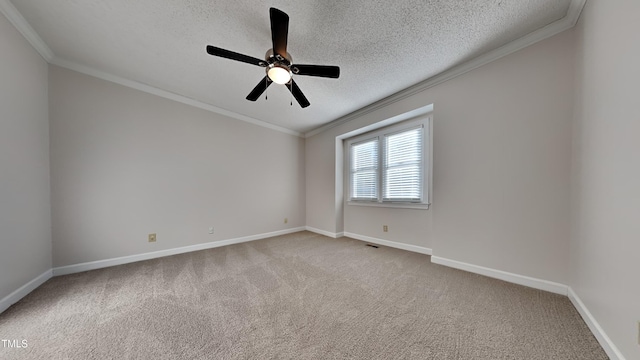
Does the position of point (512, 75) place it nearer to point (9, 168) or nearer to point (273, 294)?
point (273, 294)

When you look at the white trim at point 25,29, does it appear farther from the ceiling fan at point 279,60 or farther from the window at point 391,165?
the window at point 391,165

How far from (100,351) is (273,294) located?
1.12 metres

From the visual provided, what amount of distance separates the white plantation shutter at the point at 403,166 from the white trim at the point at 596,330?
1726 millimetres

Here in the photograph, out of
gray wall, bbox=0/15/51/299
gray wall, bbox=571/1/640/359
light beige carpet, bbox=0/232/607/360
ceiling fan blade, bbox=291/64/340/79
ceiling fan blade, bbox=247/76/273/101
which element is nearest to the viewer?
gray wall, bbox=571/1/640/359

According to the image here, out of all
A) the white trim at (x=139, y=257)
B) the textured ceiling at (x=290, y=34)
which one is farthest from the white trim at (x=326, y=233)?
the textured ceiling at (x=290, y=34)

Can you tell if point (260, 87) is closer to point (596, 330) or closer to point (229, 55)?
point (229, 55)

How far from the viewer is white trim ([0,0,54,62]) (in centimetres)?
160

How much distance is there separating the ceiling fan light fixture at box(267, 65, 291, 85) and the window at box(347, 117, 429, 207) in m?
2.27

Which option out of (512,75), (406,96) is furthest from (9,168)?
(512,75)

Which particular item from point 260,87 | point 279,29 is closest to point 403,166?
point 260,87

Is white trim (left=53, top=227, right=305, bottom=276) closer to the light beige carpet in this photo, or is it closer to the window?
the light beige carpet

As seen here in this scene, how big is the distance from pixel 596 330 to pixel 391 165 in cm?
258

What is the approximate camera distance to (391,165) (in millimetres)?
3453

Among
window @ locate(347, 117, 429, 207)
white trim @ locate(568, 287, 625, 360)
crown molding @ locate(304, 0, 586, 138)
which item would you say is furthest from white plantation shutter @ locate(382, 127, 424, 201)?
white trim @ locate(568, 287, 625, 360)
